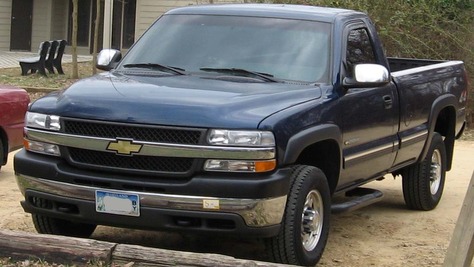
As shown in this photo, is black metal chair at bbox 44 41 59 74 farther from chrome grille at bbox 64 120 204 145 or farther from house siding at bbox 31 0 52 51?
chrome grille at bbox 64 120 204 145

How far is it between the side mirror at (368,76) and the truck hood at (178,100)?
372 mm

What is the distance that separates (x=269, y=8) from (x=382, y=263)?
2.25m

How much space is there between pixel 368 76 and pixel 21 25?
28.4 metres

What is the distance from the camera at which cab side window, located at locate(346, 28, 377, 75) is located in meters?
6.94

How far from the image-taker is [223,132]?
17.2ft

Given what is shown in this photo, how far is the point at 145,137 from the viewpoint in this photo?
538cm

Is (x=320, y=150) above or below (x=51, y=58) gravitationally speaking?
above

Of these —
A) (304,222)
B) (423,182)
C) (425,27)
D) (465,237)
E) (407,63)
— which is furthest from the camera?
(425,27)

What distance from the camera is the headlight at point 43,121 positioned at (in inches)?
223

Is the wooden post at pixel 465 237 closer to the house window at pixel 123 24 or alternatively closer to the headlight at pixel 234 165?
the headlight at pixel 234 165

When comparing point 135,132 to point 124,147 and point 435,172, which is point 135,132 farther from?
point 435,172

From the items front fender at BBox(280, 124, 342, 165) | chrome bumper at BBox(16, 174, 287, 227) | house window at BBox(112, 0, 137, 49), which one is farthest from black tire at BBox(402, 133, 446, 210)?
house window at BBox(112, 0, 137, 49)

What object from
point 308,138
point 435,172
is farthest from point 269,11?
point 435,172

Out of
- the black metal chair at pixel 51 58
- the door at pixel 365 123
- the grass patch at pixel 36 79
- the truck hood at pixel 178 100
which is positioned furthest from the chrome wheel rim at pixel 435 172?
the black metal chair at pixel 51 58
